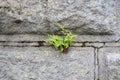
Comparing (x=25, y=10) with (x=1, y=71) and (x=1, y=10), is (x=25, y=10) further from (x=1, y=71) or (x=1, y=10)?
(x=1, y=71)

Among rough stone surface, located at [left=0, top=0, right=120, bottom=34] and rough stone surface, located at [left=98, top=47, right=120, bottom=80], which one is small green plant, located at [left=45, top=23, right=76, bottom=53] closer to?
rough stone surface, located at [left=0, top=0, right=120, bottom=34]

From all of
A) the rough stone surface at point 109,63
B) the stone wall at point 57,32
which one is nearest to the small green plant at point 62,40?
the stone wall at point 57,32

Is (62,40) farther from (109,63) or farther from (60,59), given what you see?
(109,63)

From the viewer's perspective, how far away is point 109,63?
1208 mm

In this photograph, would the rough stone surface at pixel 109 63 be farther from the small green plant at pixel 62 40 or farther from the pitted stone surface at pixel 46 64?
the small green plant at pixel 62 40

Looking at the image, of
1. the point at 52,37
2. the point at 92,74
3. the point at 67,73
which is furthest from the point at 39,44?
→ the point at 92,74

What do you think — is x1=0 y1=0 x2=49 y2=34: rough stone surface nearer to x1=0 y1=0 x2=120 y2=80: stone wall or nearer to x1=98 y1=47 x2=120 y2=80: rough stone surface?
x1=0 y1=0 x2=120 y2=80: stone wall

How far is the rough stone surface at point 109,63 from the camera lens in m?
1.20

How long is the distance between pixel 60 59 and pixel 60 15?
0.22 metres

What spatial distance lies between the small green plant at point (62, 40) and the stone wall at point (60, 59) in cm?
3

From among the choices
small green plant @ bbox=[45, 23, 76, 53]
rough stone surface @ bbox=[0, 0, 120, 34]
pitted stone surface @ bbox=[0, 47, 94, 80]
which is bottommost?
pitted stone surface @ bbox=[0, 47, 94, 80]

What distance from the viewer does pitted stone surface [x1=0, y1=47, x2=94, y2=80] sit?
1.23 m

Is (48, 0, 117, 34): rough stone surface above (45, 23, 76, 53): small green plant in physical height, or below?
above

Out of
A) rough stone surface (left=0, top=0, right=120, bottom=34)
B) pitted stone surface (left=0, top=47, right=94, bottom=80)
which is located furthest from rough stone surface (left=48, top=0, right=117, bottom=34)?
pitted stone surface (left=0, top=47, right=94, bottom=80)
